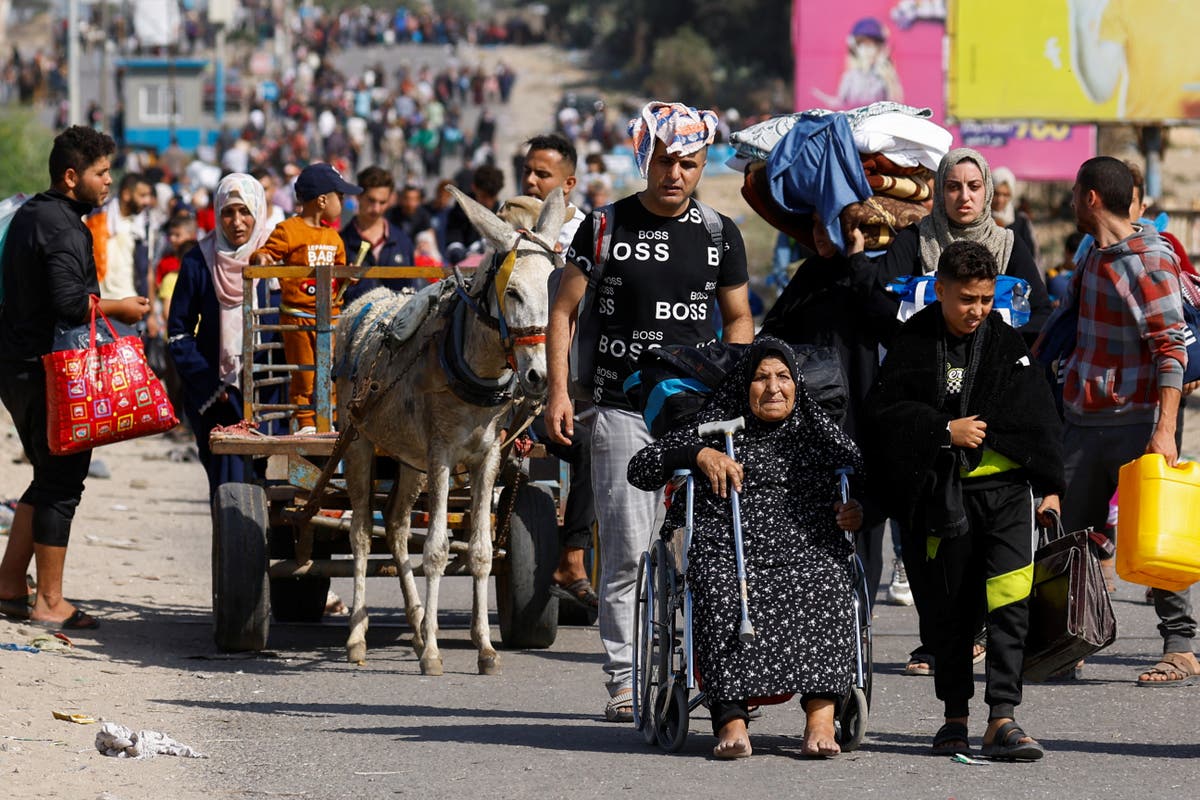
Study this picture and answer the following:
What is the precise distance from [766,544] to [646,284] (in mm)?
1251

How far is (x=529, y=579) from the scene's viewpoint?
10.5 m

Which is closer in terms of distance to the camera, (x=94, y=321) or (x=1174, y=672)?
(x=1174, y=672)

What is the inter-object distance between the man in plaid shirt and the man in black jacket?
15.5ft

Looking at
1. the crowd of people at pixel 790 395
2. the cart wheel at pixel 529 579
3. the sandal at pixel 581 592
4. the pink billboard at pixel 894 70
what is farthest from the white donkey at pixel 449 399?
the pink billboard at pixel 894 70

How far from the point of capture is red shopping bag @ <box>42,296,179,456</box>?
10648 millimetres

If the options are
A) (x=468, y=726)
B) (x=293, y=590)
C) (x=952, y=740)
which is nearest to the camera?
(x=952, y=740)

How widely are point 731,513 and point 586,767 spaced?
1031 mm

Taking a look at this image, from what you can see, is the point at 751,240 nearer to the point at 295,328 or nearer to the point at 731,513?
the point at 295,328

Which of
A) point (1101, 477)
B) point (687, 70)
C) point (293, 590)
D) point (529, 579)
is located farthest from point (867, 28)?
point (687, 70)

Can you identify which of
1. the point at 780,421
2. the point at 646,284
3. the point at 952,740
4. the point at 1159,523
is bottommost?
the point at 952,740

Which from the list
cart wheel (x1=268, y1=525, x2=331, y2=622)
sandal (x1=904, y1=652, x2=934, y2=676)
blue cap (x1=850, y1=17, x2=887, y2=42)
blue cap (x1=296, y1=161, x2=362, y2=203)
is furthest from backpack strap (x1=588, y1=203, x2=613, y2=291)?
blue cap (x1=850, y1=17, x2=887, y2=42)

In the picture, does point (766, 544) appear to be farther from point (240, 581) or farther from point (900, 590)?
point (900, 590)

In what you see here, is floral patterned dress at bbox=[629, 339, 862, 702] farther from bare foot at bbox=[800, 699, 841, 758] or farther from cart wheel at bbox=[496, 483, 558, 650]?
cart wheel at bbox=[496, 483, 558, 650]

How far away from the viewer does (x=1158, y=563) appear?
7438 millimetres
